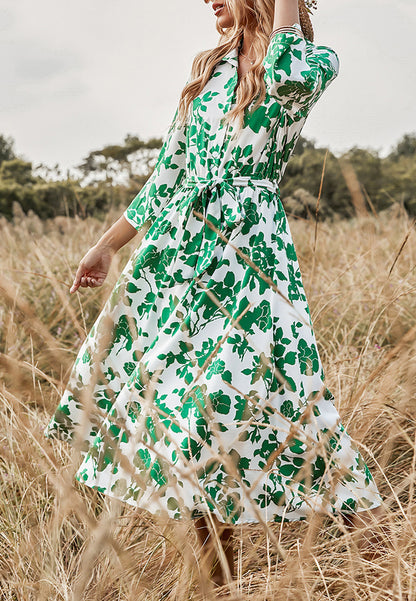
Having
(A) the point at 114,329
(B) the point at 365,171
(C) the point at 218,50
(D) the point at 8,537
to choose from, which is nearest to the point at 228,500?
(A) the point at 114,329

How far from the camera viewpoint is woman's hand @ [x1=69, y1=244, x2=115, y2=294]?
1.61 meters

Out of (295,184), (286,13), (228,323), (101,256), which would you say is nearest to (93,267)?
(101,256)

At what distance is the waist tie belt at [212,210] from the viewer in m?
1.39

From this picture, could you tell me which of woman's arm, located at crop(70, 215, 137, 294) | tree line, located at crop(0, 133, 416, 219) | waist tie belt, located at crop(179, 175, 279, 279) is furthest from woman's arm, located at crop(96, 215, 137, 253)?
tree line, located at crop(0, 133, 416, 219)

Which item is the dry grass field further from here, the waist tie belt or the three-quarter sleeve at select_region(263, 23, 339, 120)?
the three-quarter sleeve at select_region(263, 23, 339, 120)

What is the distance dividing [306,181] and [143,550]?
545 centimetres

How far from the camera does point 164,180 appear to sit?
1.66 metres

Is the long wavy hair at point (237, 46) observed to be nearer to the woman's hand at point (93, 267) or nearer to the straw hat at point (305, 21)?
the straw hat at point (305, 21)

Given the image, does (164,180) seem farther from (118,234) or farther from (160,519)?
(160,519)

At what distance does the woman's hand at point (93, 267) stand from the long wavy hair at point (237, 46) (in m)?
0.41

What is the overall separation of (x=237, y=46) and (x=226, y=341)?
31.1 inches

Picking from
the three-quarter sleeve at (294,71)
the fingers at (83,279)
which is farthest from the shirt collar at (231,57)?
the fingers at (83,279)

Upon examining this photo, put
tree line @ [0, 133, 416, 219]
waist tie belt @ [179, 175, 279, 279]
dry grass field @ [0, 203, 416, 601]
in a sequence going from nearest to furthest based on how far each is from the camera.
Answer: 1. dry grass field @ [0, 203, 416, 601]
2. waist tie belt @ [179, 175, 279, 279]
3. tree line @ [0, 133, 416, 219]

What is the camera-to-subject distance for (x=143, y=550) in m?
1.38
